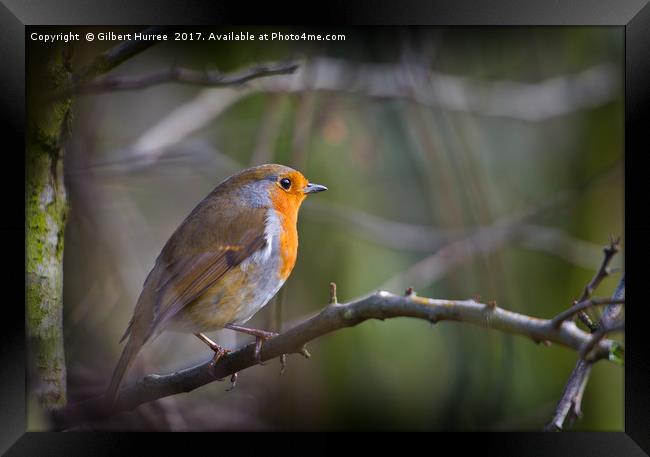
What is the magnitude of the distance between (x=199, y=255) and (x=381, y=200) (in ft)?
4.37

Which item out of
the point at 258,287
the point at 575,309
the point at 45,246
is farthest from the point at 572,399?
A: the point at 45,246

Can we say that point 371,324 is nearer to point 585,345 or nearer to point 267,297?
point 267,297

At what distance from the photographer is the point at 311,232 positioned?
4016 mm

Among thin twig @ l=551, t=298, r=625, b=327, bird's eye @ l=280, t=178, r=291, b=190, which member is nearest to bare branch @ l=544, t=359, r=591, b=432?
thin twig @ l=551, t=298, r=625, b=327

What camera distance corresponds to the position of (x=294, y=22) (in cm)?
323

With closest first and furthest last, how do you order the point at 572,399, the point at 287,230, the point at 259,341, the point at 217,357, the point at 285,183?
the point at 572,399
the point at 259,341
the point at 217,357
the point at 287,230
the point at 285,183

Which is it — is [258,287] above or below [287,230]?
below

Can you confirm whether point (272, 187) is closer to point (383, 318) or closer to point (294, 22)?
point (294, 22)

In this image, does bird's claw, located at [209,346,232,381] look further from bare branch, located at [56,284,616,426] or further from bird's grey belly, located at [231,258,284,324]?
bird's grey belly, located at [231,258,284,324]

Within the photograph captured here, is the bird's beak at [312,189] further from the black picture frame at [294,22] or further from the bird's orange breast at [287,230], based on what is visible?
the black picture frame at [294,22]

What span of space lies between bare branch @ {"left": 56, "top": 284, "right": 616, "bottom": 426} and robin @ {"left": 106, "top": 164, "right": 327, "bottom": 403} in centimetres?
13

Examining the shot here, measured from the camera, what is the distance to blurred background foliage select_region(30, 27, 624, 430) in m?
3.36

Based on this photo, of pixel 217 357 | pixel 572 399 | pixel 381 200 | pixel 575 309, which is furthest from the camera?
pixel 381 200

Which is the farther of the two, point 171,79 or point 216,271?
point 171,79
